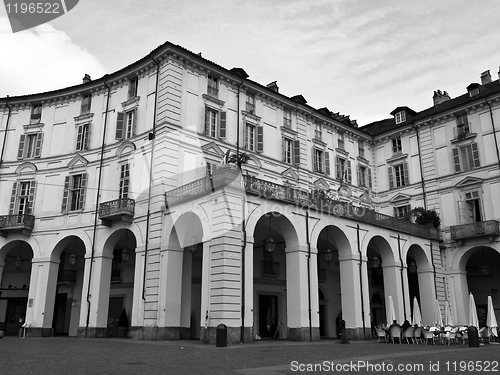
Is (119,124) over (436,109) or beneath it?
beneath

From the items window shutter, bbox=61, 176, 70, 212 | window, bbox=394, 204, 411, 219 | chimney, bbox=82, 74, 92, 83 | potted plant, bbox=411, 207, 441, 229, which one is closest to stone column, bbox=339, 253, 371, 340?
potted plant, bbox=411, 207, 441, 229

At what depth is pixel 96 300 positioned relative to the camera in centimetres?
2411

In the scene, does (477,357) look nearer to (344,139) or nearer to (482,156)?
(482,156)

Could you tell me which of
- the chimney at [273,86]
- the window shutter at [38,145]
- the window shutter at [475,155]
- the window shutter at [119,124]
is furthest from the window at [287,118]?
the window shutter at [38,145]

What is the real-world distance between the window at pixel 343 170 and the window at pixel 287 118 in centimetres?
494

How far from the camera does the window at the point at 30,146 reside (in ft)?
93.3

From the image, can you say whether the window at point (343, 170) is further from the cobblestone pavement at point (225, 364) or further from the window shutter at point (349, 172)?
the cobblestone pavement at point (225, 364)

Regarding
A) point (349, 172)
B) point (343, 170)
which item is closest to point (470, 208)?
point (349, 172)

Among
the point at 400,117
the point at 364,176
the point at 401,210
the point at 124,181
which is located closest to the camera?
the point at 124,181

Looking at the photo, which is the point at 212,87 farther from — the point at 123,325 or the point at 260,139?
the point at 123,325

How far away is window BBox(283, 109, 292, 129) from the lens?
97.7ft

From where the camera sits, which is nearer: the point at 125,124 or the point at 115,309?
the point at 125,124

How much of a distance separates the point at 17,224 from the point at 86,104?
8039 millimetres

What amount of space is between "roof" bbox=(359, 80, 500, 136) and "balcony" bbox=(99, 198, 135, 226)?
64.6ft
